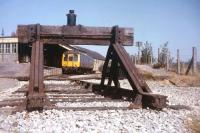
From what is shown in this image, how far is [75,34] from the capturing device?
9188 millimetres

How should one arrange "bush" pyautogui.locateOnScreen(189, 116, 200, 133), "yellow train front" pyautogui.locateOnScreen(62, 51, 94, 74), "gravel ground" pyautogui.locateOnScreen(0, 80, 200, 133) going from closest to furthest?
1. "gravel ground" pyautogui.locateOnScreen(0, 80, 200, 133)
2. "bush" pyautogui.locateOnScreen(189, 116, 200, 133)
3. "yellow train front" pyautogui.locateOnScreen(62, 51, 94, 74)

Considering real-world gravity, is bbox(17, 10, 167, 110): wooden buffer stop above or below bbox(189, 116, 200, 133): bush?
above

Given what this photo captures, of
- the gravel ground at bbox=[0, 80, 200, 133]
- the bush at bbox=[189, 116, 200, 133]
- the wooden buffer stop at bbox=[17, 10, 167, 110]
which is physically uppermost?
the wooden buffer stop at bbox=[17, 10, 167, 110]

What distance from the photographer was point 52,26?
9.05m

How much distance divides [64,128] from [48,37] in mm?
4138

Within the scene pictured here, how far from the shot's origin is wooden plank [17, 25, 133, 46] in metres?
8.92

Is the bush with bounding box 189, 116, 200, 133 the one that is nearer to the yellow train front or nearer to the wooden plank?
the wooden plank

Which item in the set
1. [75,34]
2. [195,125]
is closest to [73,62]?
[75,34]

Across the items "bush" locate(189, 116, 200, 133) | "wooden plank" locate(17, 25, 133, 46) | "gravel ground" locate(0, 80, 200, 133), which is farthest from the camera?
"wooden plank" locate(17, 25, 133, 46)

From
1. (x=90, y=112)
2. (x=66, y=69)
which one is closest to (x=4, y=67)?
(x=66, y=69)

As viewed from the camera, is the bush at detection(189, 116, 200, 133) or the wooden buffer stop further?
the wooden buffer stop

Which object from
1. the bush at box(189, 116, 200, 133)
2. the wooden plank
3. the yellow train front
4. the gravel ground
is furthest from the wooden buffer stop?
the yellow train front

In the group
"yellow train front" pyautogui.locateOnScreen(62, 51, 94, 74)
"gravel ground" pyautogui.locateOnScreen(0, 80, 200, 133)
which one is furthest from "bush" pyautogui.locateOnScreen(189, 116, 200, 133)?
"yellow train front" pyautogui.locateOnScreen(62, 51, 94, 74)

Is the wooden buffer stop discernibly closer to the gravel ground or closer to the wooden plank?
the wooden plank
